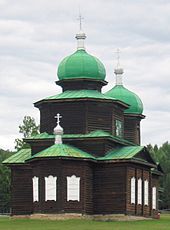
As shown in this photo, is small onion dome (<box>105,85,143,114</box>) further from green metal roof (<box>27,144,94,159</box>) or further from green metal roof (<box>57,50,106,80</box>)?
green metal roof (<box>27,144,94,159</box>)

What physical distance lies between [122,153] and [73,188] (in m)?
4.54

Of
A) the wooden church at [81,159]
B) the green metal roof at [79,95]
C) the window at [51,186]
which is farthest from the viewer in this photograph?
the green metal roof at [79,95]

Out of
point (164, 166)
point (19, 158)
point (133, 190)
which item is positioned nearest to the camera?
point (133, 190)

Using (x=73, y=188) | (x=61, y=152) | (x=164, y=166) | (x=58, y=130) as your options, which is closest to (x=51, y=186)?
(x=73, y=188)

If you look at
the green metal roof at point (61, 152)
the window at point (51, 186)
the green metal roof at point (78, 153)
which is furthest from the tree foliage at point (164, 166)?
the window at point (51, 186)

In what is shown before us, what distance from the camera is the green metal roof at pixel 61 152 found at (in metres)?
55.6

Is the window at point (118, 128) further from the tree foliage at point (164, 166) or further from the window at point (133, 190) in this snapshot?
the tree foliage at point (164, 166)

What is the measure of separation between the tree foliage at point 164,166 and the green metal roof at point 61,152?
48134 millimetres

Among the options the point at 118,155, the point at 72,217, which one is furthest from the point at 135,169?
the point at 72,217

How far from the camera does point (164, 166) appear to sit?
362 ft

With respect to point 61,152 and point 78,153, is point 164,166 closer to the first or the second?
point 78,153

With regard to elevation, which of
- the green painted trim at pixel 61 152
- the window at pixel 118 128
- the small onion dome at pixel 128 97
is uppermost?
the small onion dome at pixel 128 97

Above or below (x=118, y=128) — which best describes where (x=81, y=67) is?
above

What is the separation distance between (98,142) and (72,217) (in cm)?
589
